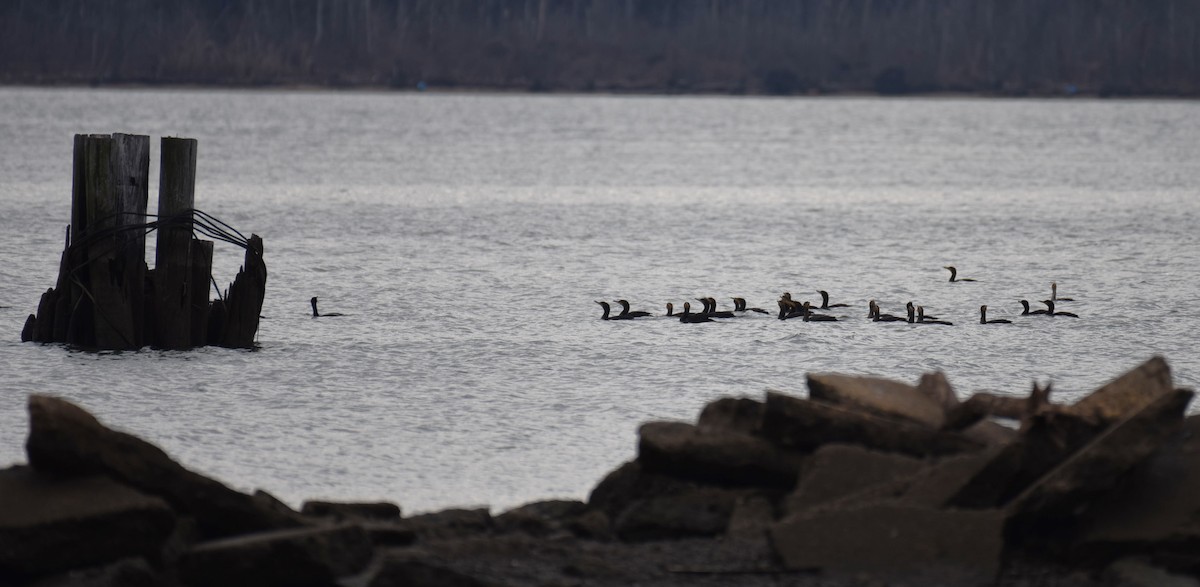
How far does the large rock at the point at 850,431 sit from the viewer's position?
24.5 feet

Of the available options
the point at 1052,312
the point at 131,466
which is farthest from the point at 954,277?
the point at 131,466

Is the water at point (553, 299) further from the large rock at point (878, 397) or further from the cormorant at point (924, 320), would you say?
the large rock at point (878, 397)

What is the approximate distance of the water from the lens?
1108 centimetres

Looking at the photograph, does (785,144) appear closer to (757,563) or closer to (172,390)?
(172,390)

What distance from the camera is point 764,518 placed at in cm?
728

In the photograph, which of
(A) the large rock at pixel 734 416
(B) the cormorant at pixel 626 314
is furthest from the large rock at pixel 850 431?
(B) the cormorant at pixel 626 314

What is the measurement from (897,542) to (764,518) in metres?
0.73

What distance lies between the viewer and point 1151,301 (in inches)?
760

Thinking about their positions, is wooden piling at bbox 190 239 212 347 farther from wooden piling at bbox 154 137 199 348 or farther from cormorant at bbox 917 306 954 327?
cormorant at bbox 917 306 954 327

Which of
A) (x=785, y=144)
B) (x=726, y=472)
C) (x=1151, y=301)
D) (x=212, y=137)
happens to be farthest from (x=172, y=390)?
(x=785, y=144)

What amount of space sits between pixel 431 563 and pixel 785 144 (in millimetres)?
75405

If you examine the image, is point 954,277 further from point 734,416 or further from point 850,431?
point 850,431

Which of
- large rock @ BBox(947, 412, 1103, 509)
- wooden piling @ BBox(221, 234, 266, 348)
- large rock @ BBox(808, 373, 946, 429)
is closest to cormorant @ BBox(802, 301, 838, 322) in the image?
wooden piling @ BBox(221, 234, 266, 348)

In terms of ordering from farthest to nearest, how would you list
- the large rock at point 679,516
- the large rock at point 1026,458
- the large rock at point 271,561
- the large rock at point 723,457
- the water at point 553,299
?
1. the water at point 553,299
2. the large rock at point 723,457
3. the large rock at point 679,516
4. the large rock at point 1026,458
5. the large rock at point 271,561
